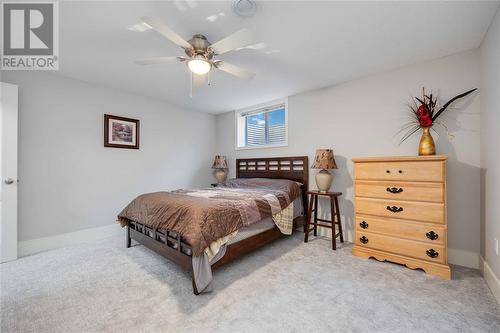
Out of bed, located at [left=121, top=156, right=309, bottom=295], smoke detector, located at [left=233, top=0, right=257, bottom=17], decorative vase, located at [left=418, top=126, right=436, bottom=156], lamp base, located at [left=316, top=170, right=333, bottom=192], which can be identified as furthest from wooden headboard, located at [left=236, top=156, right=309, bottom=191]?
smoke detector, located at [left=233, top=0, right=257, bottom=17]

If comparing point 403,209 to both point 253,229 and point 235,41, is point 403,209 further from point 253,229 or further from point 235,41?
point 235,41

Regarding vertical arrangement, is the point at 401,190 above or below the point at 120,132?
below

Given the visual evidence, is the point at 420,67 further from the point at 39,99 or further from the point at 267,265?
the point at 39,99

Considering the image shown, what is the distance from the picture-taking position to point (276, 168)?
4.11 metres

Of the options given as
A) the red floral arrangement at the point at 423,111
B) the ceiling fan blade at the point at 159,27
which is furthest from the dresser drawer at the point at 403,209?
the ceiling fan blade at the point at 159,27

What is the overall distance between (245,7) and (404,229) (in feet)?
8.96

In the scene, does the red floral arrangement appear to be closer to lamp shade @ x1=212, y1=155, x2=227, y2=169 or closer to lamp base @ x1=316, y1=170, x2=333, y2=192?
lamp base @ x1=316, y1=170, x2=333, y2=192

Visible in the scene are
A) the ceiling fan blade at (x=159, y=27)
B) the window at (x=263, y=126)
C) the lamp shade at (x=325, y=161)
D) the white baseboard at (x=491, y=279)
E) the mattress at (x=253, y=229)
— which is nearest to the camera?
the ceiling fan blade at (x=159, y=27)

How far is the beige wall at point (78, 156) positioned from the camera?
111 inches

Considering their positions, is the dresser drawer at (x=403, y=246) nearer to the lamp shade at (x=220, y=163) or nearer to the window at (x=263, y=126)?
the window at (x=263, y=126)

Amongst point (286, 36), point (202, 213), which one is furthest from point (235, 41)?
point (202, 213)

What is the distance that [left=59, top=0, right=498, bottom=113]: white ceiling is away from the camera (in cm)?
177

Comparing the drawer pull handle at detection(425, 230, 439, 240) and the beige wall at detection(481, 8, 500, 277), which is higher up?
the beige wall at detection(481, 8, 500, 277)

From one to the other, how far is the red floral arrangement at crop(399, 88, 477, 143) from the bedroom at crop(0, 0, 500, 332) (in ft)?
0.21
